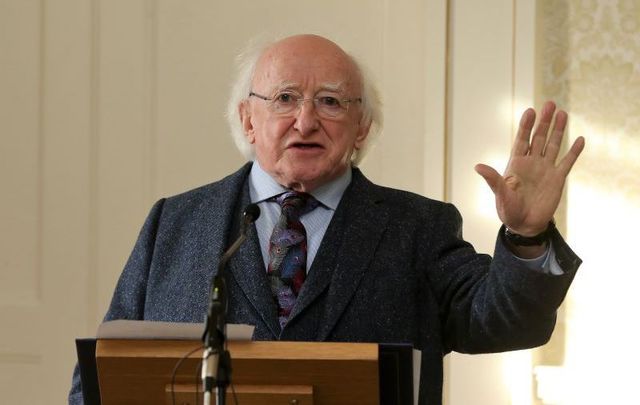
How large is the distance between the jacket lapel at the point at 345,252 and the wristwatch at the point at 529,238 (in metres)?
0.36

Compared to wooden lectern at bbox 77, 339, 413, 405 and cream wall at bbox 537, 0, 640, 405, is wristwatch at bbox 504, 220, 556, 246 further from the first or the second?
cream wall at bbox 537, 0, 640, 405

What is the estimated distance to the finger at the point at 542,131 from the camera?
2.07 m

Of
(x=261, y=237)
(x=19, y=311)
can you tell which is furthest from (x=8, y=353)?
→ (x=261, y=237)

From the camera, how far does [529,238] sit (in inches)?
81.8

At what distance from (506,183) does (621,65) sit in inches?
55.7

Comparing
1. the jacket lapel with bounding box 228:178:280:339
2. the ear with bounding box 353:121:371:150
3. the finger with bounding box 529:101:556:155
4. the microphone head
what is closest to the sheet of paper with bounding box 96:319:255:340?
the microphone head

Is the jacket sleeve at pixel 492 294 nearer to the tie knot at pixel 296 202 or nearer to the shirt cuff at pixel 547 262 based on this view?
the shirt cuff at pixel 547 262

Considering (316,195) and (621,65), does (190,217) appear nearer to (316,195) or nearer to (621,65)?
(316,195)

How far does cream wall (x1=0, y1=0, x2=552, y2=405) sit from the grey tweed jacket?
3.81 feet

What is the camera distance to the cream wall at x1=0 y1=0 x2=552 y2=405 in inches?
143

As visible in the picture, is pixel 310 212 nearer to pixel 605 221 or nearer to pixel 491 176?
pixel 491 176

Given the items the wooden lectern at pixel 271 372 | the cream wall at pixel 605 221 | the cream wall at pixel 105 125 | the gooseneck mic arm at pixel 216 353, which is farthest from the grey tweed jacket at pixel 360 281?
A: the cream wall at pixel 105 125

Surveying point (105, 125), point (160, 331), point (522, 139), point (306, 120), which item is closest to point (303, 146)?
point (306, 120)

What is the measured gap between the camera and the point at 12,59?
12.7 feet
